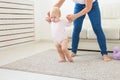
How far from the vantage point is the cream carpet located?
5.29 ft

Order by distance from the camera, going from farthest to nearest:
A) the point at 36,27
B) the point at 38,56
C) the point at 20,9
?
the point at 36,27 → the point at 20,9 → the point at 38,56

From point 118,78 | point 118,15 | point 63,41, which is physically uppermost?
point 118,15

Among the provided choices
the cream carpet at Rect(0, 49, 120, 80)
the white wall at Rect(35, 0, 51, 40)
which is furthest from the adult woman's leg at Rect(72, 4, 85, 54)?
the white wall at Rect(35, 0, 51, 40)

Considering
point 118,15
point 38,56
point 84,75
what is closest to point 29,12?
point 38,56

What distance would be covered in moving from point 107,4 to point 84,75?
175cm

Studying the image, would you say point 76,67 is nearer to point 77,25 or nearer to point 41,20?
point 77,25

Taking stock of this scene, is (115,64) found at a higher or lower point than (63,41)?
lower

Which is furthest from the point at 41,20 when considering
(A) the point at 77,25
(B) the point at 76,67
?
(B) the point at 76,67

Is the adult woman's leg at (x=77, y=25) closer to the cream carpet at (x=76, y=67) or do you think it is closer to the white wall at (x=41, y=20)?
the cream carpet at (x=76, y=67)

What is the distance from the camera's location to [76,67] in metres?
1.85

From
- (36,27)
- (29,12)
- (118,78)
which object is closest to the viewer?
(118,78)

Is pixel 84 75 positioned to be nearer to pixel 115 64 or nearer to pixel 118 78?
pixel 118 78

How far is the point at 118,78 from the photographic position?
152 centimetres

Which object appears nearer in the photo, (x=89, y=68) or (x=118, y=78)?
(x=118, y=78)
